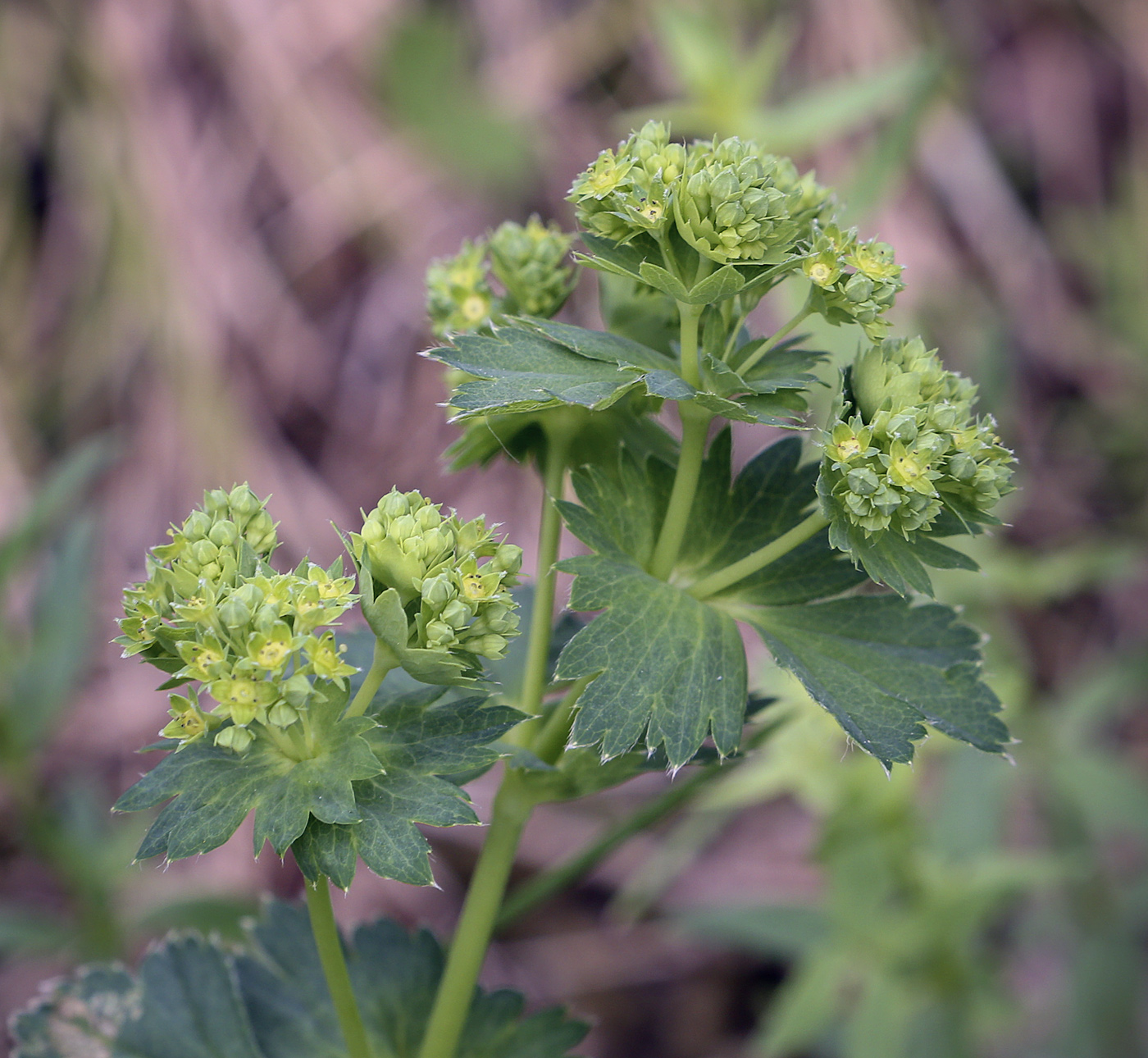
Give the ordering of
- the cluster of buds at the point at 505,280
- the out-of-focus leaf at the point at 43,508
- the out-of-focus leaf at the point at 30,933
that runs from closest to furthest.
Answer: the cluster of buds at the point at 505,280, the out-of-focus leaf at the point at 43,508, the out-of-focus leaf at the point at 30,933

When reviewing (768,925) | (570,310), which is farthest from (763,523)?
(570,310)

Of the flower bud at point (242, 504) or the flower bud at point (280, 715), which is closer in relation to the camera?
the flower bud at point (280, 715)

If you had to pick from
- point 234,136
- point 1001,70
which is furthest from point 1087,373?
point 234,136

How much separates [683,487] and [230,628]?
1.78 feet

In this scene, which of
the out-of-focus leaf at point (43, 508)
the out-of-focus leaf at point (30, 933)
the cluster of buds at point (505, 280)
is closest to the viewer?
the cluster of buds at point (505, 280)

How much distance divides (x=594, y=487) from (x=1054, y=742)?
2485 mm

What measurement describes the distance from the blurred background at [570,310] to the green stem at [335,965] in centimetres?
194

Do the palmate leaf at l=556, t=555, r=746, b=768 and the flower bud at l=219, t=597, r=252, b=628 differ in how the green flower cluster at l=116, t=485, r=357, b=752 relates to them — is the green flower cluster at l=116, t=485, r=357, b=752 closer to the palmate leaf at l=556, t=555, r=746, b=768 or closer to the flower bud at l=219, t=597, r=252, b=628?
the flower bud at l=219, t=597, r=252, b=628

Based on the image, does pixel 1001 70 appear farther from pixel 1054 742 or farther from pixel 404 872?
pixel 404 872

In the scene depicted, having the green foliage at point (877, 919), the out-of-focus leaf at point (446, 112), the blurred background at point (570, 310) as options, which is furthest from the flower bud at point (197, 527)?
the out-of-focus leaf at point (446, 112)

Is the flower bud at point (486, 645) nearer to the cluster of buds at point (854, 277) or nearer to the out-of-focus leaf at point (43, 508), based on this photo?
the cluster of buds at point (854, 277)

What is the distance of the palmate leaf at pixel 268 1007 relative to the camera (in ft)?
4.83

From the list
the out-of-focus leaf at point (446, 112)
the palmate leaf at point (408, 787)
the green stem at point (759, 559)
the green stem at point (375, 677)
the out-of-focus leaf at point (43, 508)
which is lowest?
the green stem at point (759, 559)

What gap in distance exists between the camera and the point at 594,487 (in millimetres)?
1317
